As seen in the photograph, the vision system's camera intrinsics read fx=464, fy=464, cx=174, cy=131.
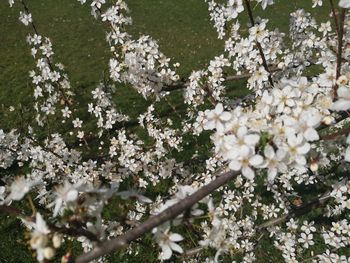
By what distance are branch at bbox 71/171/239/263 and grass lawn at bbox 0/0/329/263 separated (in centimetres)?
486

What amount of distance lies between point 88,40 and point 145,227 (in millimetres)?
13450

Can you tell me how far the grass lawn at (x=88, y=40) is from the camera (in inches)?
396

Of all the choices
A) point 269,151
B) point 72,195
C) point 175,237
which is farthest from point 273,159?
point 72,195

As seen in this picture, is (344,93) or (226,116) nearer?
(344,93)

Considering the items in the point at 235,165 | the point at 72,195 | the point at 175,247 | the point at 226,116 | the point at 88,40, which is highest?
the point at 88,40

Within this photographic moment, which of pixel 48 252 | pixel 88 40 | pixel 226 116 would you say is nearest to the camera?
pixel 48 252

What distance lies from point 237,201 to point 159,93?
167 centimetres

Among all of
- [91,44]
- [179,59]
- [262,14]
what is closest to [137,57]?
[179,59]

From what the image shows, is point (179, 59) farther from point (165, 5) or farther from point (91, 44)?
point (165, 5)

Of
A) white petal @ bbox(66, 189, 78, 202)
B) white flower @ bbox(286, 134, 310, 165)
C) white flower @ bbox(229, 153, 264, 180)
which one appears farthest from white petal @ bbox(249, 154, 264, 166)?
white petal @ bbox(66, 189, 78, 202)

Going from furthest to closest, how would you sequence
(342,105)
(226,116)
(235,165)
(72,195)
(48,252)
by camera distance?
1. (226,116)
2. (342,105)
3. (235,165)
4. (72,195)
5. (48,252)

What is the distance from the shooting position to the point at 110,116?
590 centimetres

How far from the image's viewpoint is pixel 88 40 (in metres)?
14.4

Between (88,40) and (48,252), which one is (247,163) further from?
(88,40)
